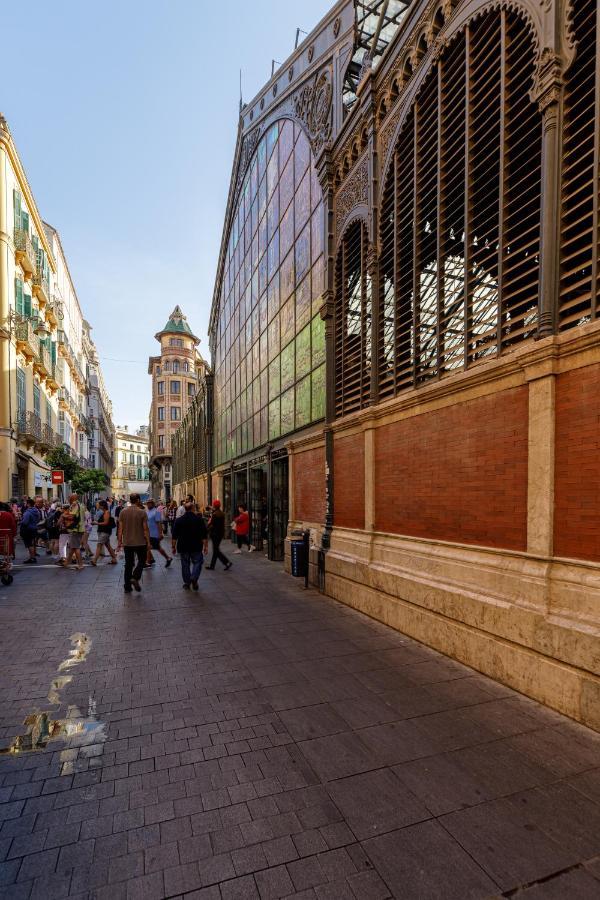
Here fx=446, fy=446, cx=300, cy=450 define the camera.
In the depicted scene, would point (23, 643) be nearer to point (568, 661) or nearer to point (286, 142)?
point (568, 661)

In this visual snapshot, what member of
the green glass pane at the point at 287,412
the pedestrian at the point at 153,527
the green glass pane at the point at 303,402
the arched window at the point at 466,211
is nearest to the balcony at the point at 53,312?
the pedestrian at the point at 153,527

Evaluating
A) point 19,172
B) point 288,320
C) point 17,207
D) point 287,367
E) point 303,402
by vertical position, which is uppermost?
point 19,172

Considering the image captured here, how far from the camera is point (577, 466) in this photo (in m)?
4.10

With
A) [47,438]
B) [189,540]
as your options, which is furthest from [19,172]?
[189,540]

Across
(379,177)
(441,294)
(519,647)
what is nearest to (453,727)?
(519,647)

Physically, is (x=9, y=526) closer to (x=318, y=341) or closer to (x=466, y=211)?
(x=318, y=341)

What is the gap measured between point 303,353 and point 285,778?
10260 millimetres

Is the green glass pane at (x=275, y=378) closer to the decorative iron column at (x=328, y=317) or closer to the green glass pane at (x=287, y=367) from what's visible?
the green glass pane at (x=287, y=367)

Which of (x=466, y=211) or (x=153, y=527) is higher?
(x=466, y=211)

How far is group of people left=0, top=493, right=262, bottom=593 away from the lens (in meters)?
9.10

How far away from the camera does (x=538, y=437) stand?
4.45 metres

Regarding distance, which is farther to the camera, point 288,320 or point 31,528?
point 288,320

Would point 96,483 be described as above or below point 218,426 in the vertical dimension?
below

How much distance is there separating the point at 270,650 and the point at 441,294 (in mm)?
5303
